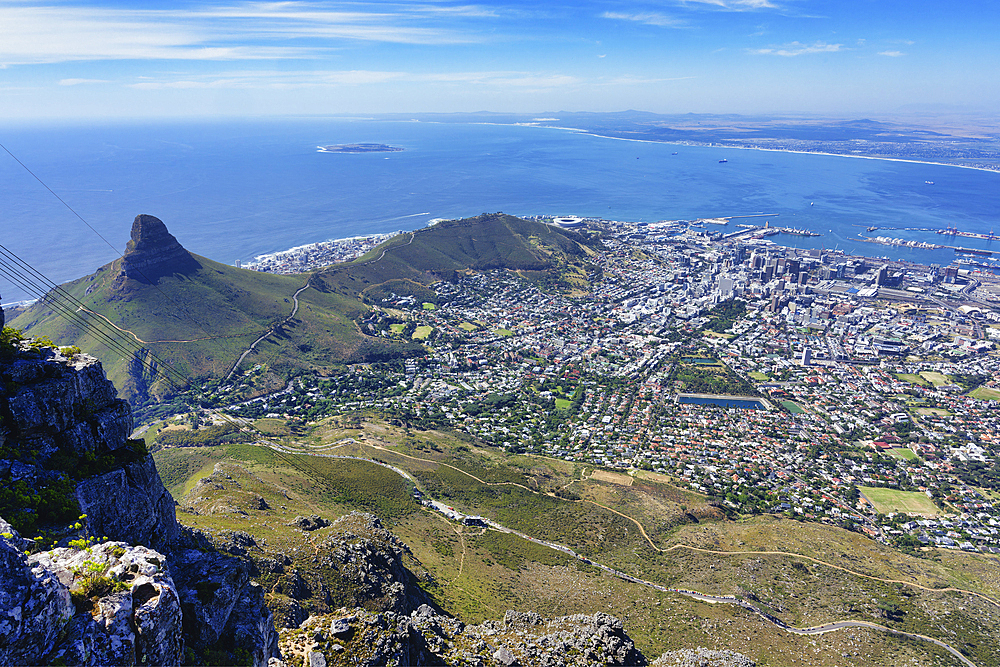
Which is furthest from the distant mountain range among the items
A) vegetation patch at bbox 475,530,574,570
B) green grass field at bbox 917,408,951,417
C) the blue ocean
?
green grass field at bbox 917,408,951,417

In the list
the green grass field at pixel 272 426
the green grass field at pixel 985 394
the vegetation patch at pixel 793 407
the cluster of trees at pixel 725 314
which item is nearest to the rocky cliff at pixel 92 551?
the green grass field at pixel 272 426

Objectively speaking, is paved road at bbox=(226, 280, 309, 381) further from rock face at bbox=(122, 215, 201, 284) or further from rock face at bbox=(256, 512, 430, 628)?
rock face at bbox=(256, 512, 430, 628)

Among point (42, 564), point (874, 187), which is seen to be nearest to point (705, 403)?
point (42, 564)

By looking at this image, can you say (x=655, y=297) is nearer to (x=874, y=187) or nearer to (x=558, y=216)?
(x=558, y=216)

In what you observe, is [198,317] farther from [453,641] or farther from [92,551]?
[92,551]

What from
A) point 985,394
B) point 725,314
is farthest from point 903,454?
point 725,314

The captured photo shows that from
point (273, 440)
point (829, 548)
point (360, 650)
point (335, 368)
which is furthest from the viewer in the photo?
point (335, 368)
